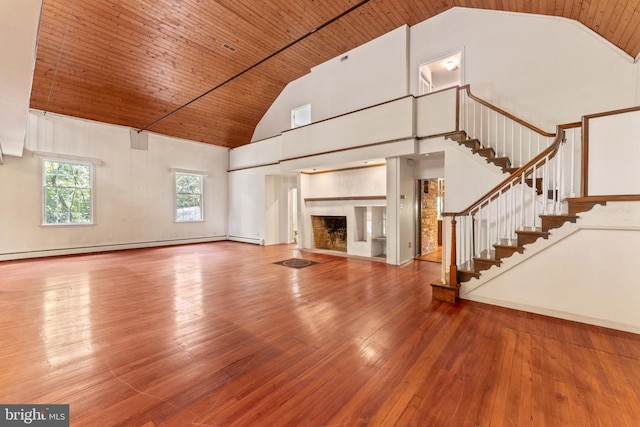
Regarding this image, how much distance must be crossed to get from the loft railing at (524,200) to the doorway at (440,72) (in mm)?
2927

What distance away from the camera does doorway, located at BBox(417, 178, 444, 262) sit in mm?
7020

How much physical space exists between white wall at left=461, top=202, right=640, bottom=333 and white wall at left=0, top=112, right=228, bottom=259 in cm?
965

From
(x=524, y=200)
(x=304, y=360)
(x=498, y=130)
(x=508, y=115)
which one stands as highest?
(x=508, y=115)

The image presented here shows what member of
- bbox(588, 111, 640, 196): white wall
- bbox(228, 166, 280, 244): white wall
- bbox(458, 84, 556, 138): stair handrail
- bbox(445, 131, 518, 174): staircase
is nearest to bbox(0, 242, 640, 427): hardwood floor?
bbox(588, 111, 640, 196): white wall

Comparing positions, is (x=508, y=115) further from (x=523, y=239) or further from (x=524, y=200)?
(x=523, y=239)

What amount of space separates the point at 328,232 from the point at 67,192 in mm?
7349

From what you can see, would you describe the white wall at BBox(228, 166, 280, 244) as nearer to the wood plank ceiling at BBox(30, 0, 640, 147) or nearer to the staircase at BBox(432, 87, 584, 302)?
the wood plank ceiling at BBox(30, 0, 640, 147)

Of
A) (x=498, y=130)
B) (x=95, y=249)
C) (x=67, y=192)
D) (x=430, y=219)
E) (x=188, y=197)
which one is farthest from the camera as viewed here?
(x=188, y=197)

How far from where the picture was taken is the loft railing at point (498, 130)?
15.8ft

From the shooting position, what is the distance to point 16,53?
248cm

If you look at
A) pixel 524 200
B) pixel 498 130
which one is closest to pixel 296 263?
pixel 524 200

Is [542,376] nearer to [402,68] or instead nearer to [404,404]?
[404,404]

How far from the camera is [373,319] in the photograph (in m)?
3.13

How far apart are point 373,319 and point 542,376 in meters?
1.52
